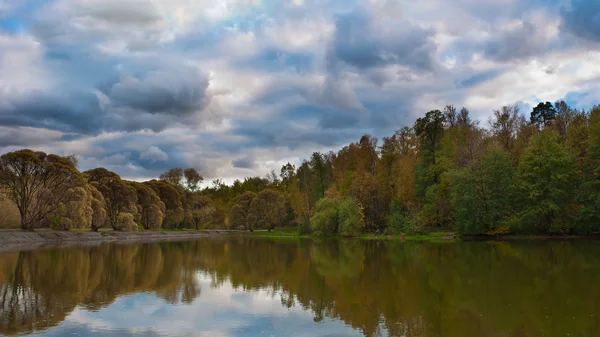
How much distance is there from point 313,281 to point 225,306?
6842 millimetres

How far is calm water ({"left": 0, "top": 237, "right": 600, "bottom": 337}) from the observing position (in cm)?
1196

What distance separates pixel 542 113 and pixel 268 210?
59.4 metres

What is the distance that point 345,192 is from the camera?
74.4 metres

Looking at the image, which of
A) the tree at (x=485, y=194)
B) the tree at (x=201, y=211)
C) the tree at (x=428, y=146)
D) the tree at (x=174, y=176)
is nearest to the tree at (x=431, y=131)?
the tree at (x=428, y=146)

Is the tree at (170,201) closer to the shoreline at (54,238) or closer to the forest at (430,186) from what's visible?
the forest at (430,186)

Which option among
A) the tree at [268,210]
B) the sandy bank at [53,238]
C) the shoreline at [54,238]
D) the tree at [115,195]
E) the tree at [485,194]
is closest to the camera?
the shoreline at [54,238]

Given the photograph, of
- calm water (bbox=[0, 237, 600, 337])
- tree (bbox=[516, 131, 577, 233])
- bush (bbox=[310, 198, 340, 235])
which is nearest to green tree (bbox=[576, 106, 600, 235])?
tree (bbox=[516, 131, 577, 233])

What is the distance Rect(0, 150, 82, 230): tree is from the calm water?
29736 millimetres

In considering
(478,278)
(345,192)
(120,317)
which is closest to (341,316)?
(120,317)

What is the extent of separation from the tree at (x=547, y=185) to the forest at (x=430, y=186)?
12cm

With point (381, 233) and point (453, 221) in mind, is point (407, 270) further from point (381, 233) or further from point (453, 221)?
point (381, 233)

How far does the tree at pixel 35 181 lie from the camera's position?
171 feet

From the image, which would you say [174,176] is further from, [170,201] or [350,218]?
[350,218]

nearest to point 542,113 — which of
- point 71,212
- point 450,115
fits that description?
point 450,115
